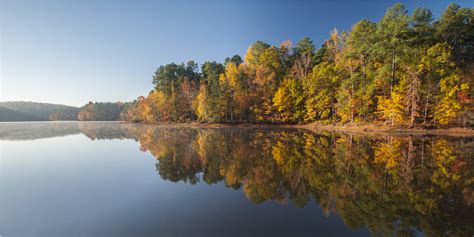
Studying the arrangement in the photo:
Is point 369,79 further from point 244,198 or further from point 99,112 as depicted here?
point 99,112

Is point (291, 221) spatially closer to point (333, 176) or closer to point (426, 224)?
point (426, 224)

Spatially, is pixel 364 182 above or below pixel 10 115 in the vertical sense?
above

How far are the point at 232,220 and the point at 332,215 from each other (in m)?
2.46

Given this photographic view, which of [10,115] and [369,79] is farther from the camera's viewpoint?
[10,115]

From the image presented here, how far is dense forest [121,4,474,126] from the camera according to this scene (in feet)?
89.8

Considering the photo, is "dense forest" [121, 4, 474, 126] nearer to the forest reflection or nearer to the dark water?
the forest reflection

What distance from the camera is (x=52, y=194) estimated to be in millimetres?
7254

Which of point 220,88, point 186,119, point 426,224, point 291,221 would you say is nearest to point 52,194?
point 291,221

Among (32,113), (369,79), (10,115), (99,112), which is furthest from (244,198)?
(32,113)

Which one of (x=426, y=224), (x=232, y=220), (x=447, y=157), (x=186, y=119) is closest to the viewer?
(x=426, y=224)

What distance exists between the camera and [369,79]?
34.3m

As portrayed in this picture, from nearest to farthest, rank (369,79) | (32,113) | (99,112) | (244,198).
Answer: (244,198) → (369,79) → (99,112) → (32,113)

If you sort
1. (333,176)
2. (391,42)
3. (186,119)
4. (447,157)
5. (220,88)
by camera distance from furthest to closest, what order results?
(186,119) → (220,88) → (391,42) → (447,157) → (333,176)

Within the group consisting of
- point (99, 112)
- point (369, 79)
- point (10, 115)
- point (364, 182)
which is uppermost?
point (369, 79)
